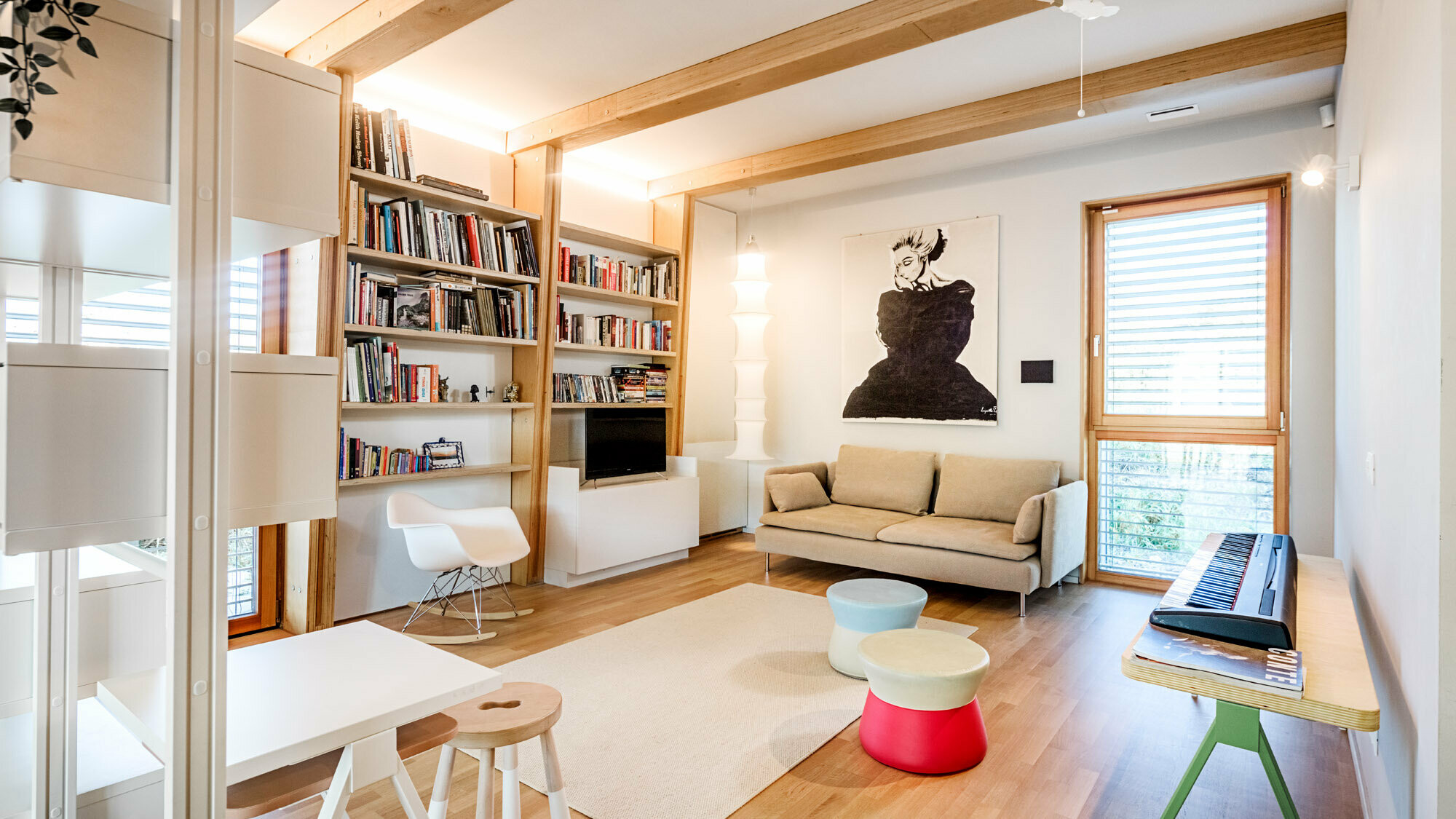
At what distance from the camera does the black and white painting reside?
5.30 meters

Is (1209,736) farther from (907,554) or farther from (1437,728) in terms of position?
(907,554)

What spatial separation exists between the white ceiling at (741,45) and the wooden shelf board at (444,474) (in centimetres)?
202

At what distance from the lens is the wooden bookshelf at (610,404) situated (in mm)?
4906

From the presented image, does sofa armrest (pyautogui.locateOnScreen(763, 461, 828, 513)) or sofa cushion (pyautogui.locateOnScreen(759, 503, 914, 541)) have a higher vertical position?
sofa armrest (pyautogui.locateOnScreen(763, 461, 828, 513))

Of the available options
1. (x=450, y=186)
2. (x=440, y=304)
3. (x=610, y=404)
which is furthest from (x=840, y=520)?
(x=450, y=186)

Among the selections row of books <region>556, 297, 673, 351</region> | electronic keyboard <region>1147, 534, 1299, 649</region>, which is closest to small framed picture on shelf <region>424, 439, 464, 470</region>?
row of books <region>556, 297, 673, 351</region>

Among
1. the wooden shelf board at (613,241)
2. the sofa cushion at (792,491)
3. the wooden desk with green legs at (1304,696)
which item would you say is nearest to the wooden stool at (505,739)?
the wooden desk with green legs at (1304,696)

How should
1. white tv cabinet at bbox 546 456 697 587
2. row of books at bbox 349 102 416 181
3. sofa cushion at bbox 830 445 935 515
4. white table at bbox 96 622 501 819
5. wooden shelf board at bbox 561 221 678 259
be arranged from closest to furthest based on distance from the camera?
1. white table at bbox 96 622 501 819
2. row of books at bbox 349 102 416 181
3. white tv cabinet at bbox 546 456 697 587
4. wooden shelf board at bbox 561 221 678 259
5. sofa cushion at bbox 830 445 935 515

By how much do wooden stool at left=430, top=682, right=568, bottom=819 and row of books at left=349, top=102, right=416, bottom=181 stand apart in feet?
10.1

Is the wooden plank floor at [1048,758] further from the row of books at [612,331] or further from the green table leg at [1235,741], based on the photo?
the row of books at [612,331]

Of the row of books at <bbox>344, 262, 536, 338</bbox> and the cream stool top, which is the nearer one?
the cream stool top

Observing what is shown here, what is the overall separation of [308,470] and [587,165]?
177 inches

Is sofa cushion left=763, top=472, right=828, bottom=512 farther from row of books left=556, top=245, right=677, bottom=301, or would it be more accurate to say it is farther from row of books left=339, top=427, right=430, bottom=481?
row of books left=339, top=427, right=430, bottom=481

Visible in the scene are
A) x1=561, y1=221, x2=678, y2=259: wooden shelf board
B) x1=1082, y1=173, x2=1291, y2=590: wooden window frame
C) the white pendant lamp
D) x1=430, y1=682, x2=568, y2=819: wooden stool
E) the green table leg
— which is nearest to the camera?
x1=430, y1=682, x2=568, y2=819: wooden stool
